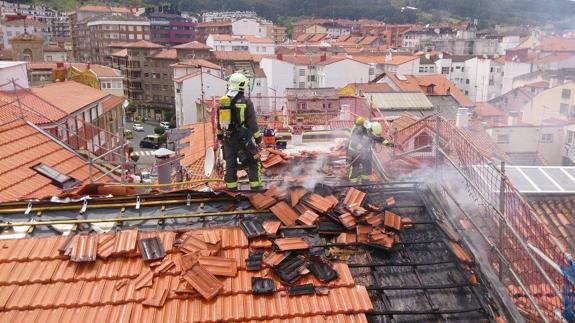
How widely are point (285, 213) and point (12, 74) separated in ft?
57.7

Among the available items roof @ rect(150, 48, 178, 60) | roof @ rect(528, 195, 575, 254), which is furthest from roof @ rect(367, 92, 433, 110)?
roof @ rect(150, 48, 178, 60)

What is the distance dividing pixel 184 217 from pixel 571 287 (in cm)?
449

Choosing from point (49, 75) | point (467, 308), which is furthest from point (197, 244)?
point (49, 75)

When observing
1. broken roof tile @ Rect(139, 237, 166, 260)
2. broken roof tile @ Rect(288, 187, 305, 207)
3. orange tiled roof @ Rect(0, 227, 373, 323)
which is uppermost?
broken roof tile @ Rect(288, 187, 305, 207)

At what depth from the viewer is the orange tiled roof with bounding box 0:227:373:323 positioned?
4.92 m

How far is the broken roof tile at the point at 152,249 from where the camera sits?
556cm

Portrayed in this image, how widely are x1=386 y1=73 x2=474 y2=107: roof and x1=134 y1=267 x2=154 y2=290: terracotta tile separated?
43250 millimetres

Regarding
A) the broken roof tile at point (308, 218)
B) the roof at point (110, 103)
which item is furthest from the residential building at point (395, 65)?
the broken roof tile at point (308, 218)

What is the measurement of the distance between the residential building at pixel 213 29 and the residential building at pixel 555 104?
67.2 meters

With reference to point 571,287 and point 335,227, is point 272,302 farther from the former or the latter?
point 571,287

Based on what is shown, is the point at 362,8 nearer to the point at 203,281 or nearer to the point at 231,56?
the point at 231,56

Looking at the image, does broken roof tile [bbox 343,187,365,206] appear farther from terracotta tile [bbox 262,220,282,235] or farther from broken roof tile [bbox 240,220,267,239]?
broken roof tile [bbox 240,220,267,239]

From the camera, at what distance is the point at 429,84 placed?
162ft

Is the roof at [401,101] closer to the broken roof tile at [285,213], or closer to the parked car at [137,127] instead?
the broken roof tile at [285,213]
